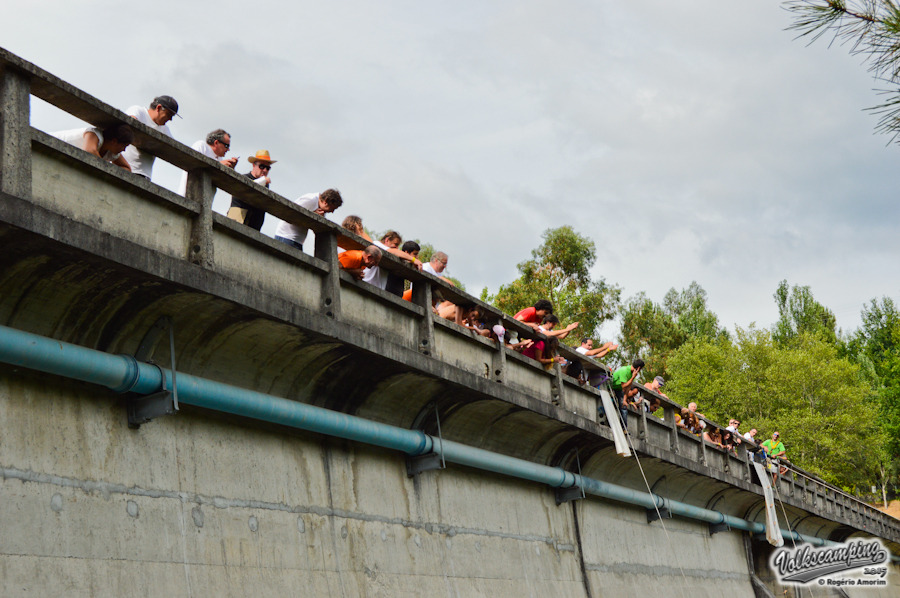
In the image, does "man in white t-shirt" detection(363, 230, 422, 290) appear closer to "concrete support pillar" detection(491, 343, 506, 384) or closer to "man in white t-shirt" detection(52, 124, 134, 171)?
"concrete support pillar" detection(491, 343, 506, 384)

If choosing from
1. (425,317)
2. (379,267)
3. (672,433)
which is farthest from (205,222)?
(672,433)

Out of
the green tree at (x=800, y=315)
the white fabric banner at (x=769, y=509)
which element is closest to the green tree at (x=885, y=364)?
the green tree at (x=800, y=315)

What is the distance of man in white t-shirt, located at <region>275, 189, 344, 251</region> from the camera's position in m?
9.03

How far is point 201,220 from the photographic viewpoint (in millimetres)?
7379

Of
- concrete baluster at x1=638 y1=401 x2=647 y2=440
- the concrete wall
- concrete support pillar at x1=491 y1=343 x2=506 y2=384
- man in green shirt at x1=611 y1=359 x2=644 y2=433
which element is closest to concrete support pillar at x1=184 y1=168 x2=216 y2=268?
the concrete wall

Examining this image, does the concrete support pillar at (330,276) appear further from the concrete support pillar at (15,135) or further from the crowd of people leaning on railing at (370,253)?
the concrete support pillar at (15,135)

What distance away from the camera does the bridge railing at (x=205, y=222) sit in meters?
6.06

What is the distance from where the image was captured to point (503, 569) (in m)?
11.9

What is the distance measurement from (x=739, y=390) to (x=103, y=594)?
1666 inches

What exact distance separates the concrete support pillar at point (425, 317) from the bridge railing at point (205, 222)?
0.01 meters

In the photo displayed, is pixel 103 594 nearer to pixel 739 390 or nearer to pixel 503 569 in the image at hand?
pixel 503 569

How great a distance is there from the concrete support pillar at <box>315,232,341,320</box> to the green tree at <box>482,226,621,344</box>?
34987mm

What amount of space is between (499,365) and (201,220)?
5541 millimetres

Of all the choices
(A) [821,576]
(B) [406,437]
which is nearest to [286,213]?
(B) [406,437]
